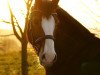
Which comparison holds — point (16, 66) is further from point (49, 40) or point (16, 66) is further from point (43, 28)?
Answer: point (49, 40)

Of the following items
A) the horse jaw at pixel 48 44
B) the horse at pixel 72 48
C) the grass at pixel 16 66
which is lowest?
the grass at pixel 16 66

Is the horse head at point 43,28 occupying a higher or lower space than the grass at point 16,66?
higher

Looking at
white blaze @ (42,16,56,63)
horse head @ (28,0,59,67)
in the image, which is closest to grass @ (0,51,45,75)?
horse head @ (28,0,59,67)

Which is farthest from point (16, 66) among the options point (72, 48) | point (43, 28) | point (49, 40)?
point (49, 40)

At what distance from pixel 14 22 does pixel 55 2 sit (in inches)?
457

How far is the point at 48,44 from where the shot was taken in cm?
431

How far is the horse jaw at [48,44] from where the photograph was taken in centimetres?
412

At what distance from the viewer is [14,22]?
16.1m

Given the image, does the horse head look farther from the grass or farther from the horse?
the grass

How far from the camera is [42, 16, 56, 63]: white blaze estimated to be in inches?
162

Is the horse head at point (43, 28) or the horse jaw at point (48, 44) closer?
the horse jaw at point (48, 44)

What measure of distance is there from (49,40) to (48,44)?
0.08m

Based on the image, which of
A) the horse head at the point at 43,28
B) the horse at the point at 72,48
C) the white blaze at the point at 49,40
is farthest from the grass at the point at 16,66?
the white blaze at the point at 49,40

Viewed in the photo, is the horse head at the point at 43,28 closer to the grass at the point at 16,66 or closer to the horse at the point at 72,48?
the horse at the point at 72,48
